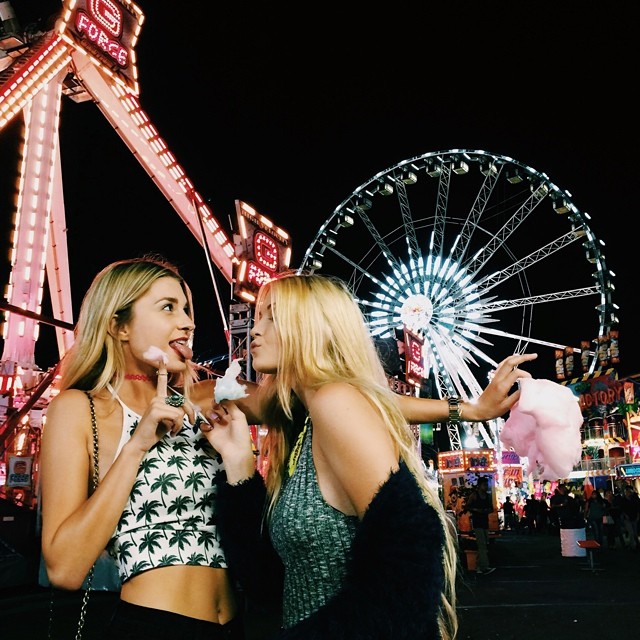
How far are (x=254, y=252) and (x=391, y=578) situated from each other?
1489 cm

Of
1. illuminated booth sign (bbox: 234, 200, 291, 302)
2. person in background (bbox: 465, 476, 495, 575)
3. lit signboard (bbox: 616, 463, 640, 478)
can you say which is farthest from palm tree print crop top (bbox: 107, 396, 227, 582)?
lit signboard (bbox: 616, 463, 640, 478)

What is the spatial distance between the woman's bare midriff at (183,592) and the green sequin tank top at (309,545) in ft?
0.78

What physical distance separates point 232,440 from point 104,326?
A: 0.59 meters

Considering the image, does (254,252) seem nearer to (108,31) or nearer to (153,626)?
(108,31)

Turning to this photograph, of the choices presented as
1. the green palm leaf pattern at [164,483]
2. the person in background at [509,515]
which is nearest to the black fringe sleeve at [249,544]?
the green palm leaf pattern at [164,483]

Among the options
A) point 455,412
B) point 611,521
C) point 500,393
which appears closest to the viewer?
point 500,393

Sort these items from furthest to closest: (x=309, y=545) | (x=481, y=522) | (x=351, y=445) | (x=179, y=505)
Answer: (x=481, y=522)
(x=179, y=505)
(x=309, y=545)
(x=351, y=445)

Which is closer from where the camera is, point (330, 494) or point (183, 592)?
point (330, 494)

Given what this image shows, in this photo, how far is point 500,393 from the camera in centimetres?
246

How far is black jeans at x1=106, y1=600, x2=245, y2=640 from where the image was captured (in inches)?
67.8

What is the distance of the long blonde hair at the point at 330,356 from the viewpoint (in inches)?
69.6

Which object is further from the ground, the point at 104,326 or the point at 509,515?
the point at 104,326

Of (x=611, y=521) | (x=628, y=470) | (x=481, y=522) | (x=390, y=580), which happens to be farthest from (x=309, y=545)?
(x=628, y=470)

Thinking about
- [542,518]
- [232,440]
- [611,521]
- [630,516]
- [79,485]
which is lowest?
[542,518]
